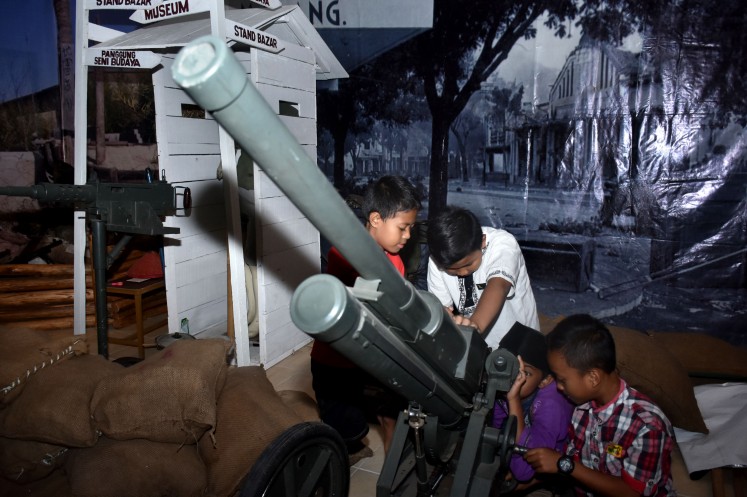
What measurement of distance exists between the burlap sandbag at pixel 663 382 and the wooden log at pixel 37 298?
4.64m

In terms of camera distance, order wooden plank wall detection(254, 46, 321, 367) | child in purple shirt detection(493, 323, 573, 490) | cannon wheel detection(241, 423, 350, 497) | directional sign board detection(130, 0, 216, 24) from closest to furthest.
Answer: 1. cannon wheel detection(241, 423, 350, 497)
2. child in purple shirt detection(493, 323, 573, 490)
3. directional sign board detection(130, 0, 216, 24)
4. wooden plank wall detection(254, 46, 321, 367)

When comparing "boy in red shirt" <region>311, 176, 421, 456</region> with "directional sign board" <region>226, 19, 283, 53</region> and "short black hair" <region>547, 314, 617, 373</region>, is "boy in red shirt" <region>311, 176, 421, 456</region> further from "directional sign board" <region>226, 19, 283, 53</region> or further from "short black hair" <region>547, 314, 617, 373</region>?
"directional sign board" <region>226, 19, 283, 53</region>

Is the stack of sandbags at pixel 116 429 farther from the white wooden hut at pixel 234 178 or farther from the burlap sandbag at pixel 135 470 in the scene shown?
the white wooden hut at pixel 234 178

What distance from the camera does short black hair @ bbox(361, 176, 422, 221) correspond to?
91.0 inches

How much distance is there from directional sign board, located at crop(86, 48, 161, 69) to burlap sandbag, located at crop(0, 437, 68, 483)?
8.62 feet

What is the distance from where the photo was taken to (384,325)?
1429 millimetres

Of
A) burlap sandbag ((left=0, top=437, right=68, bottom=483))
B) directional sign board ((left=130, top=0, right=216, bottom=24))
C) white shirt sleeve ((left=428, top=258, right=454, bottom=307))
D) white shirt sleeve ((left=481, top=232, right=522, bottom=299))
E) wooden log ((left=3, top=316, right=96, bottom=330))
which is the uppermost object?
directional sign board ((left=130, top=0, right=216, bottom=24))

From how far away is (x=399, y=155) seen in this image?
17.2ft

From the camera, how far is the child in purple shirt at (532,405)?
7.32 ft

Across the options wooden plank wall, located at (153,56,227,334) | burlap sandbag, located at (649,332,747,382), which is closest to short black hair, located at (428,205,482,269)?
burlap sandbag, located at (649,332,747,382)

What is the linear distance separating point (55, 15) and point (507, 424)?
5777 mm

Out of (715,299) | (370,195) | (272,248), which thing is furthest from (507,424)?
(715,299)

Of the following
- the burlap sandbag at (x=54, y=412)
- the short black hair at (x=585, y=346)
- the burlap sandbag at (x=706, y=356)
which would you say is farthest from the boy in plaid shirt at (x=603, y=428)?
the burlap sandbag at (x=54, y=412)

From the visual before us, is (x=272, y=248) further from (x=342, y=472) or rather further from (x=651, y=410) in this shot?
(x=651, y=410)
